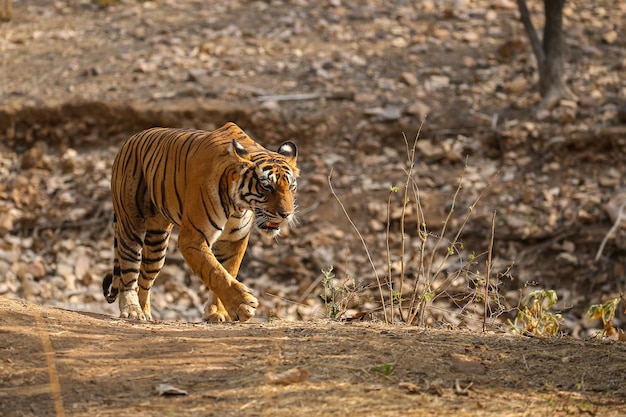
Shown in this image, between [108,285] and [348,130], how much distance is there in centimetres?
459

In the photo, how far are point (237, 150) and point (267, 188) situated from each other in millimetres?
336

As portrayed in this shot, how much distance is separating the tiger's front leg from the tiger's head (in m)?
0.37

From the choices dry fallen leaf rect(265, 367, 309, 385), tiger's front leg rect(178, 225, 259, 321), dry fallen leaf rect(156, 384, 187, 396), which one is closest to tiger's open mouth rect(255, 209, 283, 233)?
tiger's front leg rect(178, 225, 259, 321)

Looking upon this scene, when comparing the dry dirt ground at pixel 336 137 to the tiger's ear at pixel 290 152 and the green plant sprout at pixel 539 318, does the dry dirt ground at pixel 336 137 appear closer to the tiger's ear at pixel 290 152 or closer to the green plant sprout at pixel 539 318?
the green plant sprout at pixel 539 318

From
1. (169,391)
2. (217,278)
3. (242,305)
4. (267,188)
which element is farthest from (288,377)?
(267,188)

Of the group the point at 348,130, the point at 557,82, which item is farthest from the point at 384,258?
the point at 557,82

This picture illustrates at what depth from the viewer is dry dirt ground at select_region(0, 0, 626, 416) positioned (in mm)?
9516

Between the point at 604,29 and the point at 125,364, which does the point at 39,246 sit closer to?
the point at 125,364

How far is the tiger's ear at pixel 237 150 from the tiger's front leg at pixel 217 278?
0.53 metres

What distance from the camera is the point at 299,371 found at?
412 cm

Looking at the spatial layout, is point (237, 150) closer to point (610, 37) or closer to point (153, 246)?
point (153, 246)

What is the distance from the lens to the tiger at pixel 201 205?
600cm

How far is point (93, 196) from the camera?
11.1 metres

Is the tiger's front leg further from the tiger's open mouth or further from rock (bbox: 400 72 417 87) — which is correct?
rock (bbox: 400 72 417 87)
